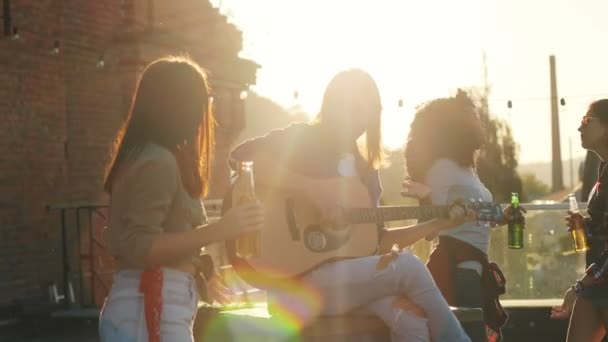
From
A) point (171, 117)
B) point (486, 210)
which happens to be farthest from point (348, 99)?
point (171, 117)

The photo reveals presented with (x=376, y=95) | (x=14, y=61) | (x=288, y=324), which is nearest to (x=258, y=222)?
(x=288, y=324)

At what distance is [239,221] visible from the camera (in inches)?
113

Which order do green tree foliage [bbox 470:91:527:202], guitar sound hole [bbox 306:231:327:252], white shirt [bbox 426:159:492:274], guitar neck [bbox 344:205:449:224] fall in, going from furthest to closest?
green tree foliage [bbox 470:91:527:202]
white shirt [bbox 426:159:492:274]
guitar neck [bbox 344:205:449:224]
guitar sound hole [bbox 306:231:327:252]

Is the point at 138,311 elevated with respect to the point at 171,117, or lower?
lower

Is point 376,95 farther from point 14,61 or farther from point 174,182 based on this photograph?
point 14,61

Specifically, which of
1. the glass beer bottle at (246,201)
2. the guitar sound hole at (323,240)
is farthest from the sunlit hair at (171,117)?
the guitar sound hole at (323,240)

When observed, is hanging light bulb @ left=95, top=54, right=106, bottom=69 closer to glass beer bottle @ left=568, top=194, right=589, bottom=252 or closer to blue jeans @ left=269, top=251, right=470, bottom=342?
glass beer bottle @ left=568, top=194, right=589, bottom=252

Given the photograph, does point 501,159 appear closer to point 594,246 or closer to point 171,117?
point 594,246

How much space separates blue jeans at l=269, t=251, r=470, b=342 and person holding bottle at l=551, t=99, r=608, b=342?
122cm

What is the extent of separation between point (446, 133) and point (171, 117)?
2194mm

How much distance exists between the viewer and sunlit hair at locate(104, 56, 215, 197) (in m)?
2.96

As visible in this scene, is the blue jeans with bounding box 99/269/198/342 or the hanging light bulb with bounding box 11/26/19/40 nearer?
the blue jeans with bounding box 99/269/198/342

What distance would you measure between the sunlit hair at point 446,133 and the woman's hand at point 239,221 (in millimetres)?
2154

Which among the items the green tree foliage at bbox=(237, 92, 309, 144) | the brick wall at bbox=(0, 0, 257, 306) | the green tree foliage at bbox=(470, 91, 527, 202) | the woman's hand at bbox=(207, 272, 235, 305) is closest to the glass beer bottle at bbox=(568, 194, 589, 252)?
the woman's hand at bbox=(207, 272, 235, 305)
